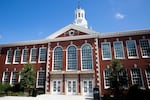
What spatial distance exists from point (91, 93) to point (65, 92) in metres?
3.78

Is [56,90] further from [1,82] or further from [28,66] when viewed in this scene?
[1,82]

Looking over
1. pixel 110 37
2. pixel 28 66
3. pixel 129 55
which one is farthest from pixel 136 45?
pixel 28 66

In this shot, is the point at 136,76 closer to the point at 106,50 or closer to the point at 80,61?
the point at 106,50

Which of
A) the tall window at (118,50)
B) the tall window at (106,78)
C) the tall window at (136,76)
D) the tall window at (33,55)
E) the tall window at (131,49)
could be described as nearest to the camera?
the tall window at (136,76)

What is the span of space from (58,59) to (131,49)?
36.8 feet

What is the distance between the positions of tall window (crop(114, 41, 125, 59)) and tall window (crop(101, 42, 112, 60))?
93 centimetres

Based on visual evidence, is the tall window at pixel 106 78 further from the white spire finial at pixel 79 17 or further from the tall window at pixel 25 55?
the white spire finial at pixel 79 17

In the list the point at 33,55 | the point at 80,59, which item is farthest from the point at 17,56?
the point at 80,59

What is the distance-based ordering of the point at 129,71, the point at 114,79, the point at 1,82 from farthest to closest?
the point at 1,82 < the point at 129,71 < the point at 114,79

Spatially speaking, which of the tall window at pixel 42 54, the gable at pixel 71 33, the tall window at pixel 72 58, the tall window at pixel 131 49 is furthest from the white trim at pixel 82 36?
the tall window at pixel 72 58

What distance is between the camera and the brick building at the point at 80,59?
18.7 m

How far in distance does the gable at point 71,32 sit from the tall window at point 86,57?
2269 mm

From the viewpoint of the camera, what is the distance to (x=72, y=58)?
21000 mm

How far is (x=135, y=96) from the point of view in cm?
1309
